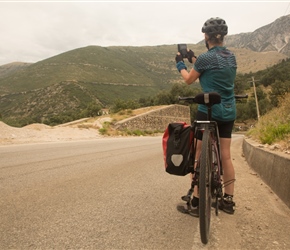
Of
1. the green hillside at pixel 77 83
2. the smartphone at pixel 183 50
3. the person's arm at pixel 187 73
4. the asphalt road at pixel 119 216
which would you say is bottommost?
the asphalt road at pixel 119 216

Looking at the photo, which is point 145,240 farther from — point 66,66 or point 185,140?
point 66,66

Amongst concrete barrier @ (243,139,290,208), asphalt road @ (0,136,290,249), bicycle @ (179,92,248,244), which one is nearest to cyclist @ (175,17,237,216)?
bicycle @ (179,92,248,244)

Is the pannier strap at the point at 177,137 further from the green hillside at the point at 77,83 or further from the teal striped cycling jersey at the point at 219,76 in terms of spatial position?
the green hillside at the point at 77,83

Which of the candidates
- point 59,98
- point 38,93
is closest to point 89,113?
point 59,98

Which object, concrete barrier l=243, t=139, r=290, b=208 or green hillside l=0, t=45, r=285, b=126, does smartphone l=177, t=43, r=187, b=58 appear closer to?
concrete barrier l=243, t=139, r=290, b=208

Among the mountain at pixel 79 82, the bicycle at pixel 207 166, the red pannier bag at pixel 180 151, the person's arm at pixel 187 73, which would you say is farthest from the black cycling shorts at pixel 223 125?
the mountain at pixel 79 82

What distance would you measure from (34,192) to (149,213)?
5.57ft

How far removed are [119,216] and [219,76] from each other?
6.04 feet

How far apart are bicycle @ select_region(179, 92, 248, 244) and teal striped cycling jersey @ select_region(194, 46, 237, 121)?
20cm

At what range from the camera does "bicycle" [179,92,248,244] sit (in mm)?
2430

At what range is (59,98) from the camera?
8794 centimetres

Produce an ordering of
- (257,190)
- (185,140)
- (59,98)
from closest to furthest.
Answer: (185,140) < (257,190) < (59,98)

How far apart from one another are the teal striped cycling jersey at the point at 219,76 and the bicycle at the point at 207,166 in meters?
0.20

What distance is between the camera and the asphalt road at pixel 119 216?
96.0 inches
